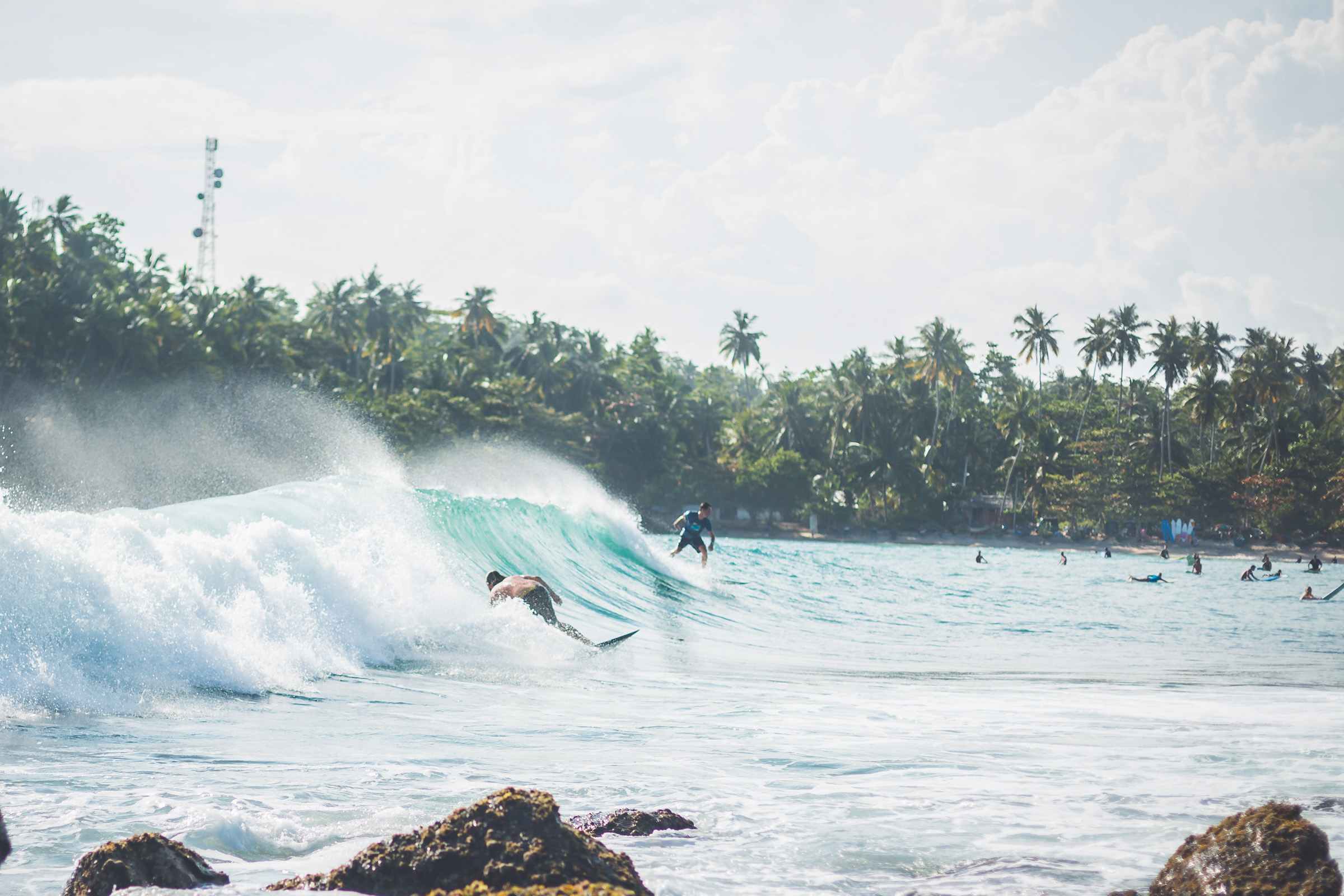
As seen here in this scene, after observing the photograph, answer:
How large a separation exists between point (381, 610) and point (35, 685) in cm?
429

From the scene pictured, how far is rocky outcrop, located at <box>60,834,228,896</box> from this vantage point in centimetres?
337

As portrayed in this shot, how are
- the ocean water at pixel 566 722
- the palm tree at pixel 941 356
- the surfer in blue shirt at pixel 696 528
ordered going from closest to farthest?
1. the ocean water at pixel 566 722
2. the surfer in blue shirt at pixel 696 528
3. the palm tree at pixel 941 356

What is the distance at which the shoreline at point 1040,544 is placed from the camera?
62.1 metres

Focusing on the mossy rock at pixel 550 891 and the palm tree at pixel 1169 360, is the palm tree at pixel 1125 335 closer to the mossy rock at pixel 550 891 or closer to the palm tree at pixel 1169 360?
the palm tree at pixel 1169 360

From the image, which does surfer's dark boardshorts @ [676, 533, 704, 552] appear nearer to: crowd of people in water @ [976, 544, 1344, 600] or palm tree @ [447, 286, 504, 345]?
crowd of people in water @ [976, 544, 1344, 600]

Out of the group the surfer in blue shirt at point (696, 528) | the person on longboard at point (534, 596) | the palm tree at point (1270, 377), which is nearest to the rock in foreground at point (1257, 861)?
the person on longboard at point (534, 596)

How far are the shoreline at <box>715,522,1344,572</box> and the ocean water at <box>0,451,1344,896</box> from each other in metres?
53.1

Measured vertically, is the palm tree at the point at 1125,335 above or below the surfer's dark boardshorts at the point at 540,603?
above

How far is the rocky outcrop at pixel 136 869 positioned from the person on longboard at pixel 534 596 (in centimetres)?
757

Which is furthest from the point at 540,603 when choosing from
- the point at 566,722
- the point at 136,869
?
the point at 136,869

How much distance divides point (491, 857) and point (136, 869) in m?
1.17

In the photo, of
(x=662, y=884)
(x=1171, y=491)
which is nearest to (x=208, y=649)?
(x=662, y=884)

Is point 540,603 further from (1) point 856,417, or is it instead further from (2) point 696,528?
(1) point 856,417

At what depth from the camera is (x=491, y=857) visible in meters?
3.29
